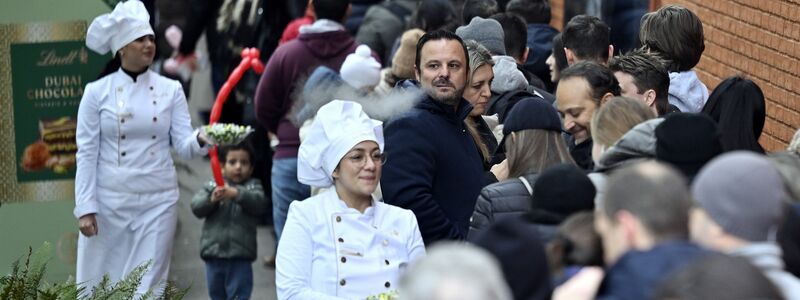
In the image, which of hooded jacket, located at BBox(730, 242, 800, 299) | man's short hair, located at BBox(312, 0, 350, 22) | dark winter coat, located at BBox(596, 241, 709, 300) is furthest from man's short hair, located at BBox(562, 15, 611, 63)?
dark winter coat, located at BBox(596, 241, 709, 300)

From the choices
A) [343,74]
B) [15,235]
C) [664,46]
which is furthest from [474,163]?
[15,235]

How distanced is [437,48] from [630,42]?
3.96m

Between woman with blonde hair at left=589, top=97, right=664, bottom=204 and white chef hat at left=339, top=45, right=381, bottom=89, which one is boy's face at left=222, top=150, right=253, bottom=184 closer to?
white chef hat at left=339, top=45, right=381, bottom=89

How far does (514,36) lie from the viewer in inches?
342

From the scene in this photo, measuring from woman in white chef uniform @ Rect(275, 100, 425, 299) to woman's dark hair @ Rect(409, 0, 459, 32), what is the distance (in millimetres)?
4241

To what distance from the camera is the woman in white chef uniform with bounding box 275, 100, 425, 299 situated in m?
5.98

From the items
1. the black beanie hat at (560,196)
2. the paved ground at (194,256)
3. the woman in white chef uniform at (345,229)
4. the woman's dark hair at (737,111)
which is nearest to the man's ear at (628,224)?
the black beanie hat at (560,196)

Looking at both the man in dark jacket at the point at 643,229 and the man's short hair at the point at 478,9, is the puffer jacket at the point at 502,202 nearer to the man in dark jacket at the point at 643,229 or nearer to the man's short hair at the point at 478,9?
the man in dark jacket at the point at 643,229

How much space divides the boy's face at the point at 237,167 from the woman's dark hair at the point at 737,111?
3568 millimetres

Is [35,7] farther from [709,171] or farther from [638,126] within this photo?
[709,171]

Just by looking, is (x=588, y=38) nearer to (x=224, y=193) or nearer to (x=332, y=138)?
(x=332, y=138)

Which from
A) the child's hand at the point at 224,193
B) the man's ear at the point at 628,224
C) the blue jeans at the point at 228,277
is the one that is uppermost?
the man's ear at the point at 628,224

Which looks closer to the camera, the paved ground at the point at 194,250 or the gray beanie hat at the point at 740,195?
the gray beanie hat at the point at 740,195

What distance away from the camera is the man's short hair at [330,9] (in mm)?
9664
